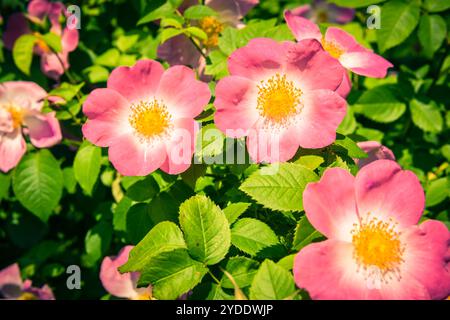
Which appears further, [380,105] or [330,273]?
[380,105]

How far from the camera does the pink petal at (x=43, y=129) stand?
1.59 metres

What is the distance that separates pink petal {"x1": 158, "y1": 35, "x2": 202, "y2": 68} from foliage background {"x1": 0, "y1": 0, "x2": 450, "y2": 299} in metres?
0.05

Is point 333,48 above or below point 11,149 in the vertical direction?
above

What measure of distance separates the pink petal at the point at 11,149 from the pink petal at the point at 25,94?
106 millimetres

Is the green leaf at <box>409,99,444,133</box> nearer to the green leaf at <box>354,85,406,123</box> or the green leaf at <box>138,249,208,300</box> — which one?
the green leaf at <box>354,85,406,123</box>

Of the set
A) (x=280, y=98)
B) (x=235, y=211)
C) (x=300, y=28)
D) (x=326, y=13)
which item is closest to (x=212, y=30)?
(x=300, y=28)

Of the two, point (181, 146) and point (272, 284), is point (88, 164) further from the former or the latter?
point (272, 284)

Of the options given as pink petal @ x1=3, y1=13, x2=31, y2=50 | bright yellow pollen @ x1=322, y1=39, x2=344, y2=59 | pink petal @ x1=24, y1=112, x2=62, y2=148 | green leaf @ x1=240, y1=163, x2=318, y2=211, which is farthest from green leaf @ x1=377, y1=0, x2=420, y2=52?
pink petal @ x1=3, y1=13, x2=31, y2=50

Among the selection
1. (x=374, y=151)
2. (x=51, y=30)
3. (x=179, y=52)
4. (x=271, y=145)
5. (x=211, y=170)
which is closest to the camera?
A: (x=271, y=145)

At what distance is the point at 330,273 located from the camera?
2.75ft

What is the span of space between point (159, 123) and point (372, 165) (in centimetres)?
55

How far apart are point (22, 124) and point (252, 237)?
1052mm
